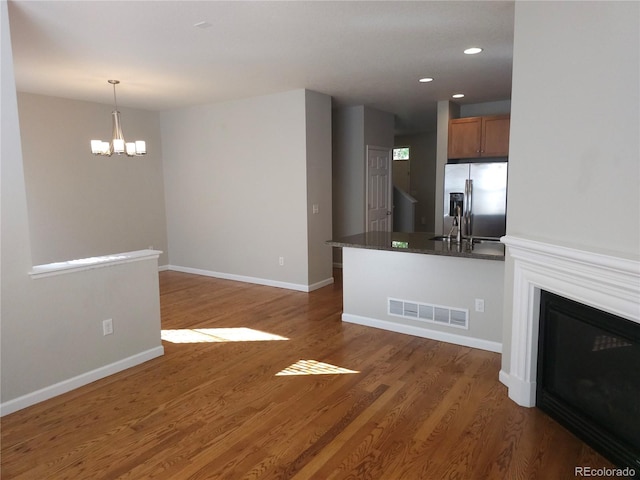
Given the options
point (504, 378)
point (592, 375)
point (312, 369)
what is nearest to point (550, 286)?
point (592, 375)

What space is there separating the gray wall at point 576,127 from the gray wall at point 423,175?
7.85m

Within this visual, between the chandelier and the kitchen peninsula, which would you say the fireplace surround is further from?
the chandelier

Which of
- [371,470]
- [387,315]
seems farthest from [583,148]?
[387,315]

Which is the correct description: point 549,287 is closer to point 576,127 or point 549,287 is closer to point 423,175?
point 576,127

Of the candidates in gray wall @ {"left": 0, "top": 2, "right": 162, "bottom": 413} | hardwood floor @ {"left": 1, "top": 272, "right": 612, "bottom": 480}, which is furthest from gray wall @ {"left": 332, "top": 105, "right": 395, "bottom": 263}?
gray wall @ {"left": 0, "top": 2, "right": 162, "bottom": 413}

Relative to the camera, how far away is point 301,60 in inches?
162

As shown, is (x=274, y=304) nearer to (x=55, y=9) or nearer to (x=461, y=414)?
(x=461, y=414)

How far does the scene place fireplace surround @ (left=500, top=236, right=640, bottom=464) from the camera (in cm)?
194

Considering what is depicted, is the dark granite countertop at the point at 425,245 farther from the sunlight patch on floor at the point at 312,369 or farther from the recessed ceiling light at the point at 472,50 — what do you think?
the recessed ceiling light at the point at 472,50

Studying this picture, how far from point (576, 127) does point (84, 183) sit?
19.8ft

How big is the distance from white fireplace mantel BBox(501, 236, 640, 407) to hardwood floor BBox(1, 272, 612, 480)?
24 cm

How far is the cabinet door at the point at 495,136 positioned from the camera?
5841mm

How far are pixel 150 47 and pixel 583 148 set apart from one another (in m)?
3.39

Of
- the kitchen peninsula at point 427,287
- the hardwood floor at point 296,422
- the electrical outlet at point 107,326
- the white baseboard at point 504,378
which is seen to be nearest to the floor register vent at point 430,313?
the kitchen peninsula at point 427,287
